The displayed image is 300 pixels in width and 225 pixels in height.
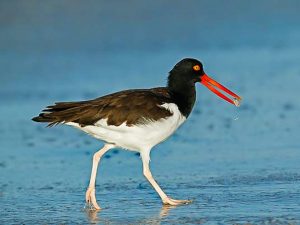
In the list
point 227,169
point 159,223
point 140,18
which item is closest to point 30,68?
point 140,18

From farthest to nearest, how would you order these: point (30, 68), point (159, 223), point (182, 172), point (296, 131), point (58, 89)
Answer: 1. point (30, 68)
2. point (58, 89)
3. point (296, 131)
4. point (182, 172)
5. point (159, 223)

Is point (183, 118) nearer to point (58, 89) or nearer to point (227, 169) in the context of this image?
point (227, 169)

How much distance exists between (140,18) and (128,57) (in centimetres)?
223

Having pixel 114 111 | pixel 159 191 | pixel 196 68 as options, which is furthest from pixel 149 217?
pixel 196 68

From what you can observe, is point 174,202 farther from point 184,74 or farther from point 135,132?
point 184,74

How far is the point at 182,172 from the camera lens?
9.84 metres


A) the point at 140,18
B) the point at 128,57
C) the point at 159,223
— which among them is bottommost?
the point at 159,223

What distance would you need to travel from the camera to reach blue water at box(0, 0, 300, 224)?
8.41 m

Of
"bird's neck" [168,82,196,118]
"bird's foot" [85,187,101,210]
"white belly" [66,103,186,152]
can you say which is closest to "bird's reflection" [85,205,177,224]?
"bird's foot" [85,187,101,210]

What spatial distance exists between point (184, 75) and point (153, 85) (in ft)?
17.7

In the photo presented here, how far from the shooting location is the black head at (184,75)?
925 cm

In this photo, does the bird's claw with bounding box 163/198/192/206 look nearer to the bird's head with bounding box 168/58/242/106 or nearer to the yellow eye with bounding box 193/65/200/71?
the bird's head with bounding box 168/58/242/106

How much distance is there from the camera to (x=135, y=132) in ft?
28.4

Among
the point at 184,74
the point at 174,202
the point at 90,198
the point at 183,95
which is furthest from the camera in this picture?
the point at 184,74
